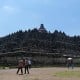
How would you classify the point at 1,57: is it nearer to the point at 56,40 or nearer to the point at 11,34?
the point at 56,40

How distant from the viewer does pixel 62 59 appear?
315 feet

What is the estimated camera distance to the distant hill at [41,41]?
476 feet

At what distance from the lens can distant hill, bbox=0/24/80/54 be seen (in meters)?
145

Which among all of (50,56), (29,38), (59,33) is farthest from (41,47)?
(50,56)

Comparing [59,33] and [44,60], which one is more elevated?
[59,33]

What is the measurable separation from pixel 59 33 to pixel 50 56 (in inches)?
2779

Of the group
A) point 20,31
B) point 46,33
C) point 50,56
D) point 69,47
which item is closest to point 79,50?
point 69,47

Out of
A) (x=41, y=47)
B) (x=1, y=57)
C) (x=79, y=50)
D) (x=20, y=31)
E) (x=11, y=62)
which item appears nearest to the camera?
(x=11, y=62)

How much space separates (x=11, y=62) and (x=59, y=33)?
79.3 meters

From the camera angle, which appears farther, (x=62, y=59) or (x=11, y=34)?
(x=11, y=34)

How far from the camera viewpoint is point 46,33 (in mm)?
161625

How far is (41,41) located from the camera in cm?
15212

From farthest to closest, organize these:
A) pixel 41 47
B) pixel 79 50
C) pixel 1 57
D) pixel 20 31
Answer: pixel 20 31 → pixel 79 50 → pixel 41 47 → pixel 1 57

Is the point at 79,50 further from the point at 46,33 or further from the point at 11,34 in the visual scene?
the point at 11,34
